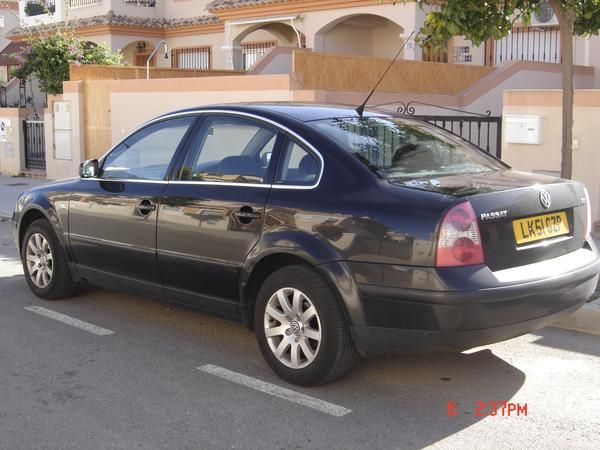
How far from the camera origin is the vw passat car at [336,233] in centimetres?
423

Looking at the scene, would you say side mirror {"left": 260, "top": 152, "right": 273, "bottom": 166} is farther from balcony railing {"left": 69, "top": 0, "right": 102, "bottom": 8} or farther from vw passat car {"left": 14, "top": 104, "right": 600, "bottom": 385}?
balcony railing {"left": 69, "top": 0, "right": 102, "bottom": 8}

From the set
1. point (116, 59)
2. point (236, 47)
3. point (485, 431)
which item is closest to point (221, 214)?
point (485, 431)

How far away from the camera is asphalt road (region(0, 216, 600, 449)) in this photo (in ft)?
13.4

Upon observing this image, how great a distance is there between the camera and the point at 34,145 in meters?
17.9

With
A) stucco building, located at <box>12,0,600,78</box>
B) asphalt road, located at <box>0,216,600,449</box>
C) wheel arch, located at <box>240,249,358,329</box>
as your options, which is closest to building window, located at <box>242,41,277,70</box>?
stucco building, located at <box>12,0,600,78</box>

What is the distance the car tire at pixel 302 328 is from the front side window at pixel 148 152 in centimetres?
143

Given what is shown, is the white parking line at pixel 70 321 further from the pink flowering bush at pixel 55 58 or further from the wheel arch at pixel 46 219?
the pink flowering bush at pixel 55 58

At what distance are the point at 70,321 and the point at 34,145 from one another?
1267 cm

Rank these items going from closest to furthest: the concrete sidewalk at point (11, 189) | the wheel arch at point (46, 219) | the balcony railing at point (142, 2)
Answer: the wheel arch at point (46, 219) < the concrete sidewalk at point (11, 189) < the balcony railing at point (142, 2)

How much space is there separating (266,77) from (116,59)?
760 cm

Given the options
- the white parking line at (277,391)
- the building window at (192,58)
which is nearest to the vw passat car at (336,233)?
the white parking line at (277,391)

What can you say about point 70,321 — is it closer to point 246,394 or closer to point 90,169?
point 90,169

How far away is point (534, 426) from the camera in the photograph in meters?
4.22
